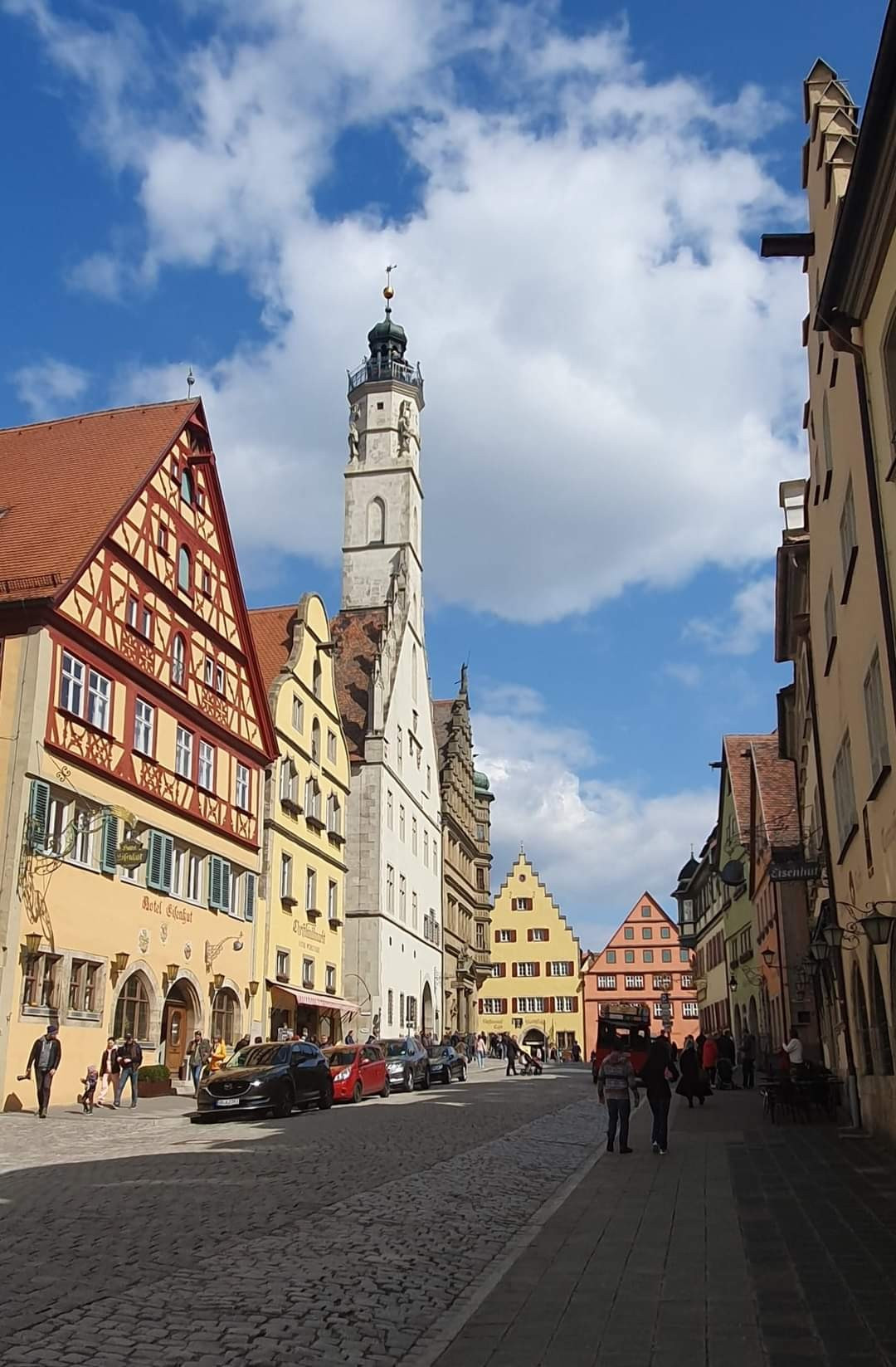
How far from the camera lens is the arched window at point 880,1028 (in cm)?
1697

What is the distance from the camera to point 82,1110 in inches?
963

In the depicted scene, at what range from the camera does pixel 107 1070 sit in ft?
85.6

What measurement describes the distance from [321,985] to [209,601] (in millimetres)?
16077

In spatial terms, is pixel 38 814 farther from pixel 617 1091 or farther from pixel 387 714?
pixel 387 714

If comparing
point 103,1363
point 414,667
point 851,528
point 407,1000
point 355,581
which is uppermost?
point 355,581

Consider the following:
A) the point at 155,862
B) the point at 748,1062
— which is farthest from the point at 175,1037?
the point at 748,1062

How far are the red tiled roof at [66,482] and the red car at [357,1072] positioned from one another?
1254cm

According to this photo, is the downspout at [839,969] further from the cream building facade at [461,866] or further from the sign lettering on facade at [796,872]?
the cream building facade at [461,866]

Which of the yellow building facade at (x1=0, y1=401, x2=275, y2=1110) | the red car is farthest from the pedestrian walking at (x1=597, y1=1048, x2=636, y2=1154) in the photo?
the yellow building facade at (x1=0, y1=401, x2=275, y2=1110)

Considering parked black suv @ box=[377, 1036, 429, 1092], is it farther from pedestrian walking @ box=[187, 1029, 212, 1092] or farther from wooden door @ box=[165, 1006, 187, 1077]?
wooden door @ box=[165, 1006, 187, 1077]

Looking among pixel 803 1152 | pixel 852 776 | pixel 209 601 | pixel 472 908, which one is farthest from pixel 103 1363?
pixel 472 908

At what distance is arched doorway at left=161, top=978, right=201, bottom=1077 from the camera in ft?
101

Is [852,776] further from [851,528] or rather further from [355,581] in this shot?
[355,581]

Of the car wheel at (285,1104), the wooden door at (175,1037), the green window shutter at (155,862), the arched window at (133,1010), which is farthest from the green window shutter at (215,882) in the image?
the car wheel at (285,1104)
